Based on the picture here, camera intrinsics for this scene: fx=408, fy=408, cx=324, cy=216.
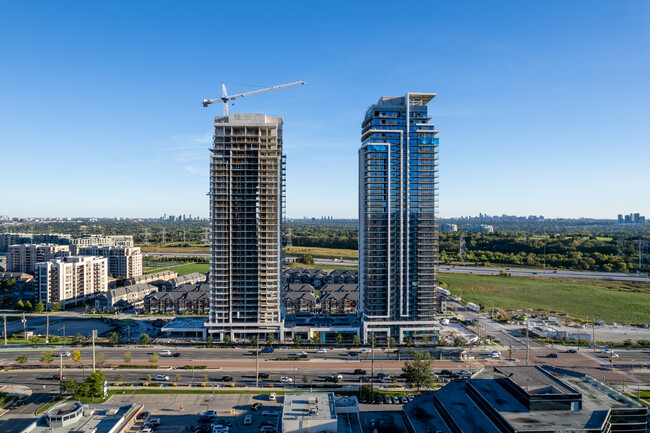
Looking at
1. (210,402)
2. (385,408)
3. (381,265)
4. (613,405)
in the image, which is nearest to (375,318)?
(381,265)

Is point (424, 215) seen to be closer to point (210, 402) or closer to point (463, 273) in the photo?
point (210, 402)

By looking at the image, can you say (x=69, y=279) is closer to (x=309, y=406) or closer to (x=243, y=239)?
(x=243, y=239)

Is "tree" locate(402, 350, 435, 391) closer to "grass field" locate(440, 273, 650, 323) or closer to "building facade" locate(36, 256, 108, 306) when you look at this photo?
"grass field" locate(440, 273, 650, 323)

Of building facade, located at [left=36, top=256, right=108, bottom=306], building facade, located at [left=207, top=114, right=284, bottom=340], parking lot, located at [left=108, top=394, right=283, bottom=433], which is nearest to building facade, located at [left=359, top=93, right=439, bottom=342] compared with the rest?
building facade, located at [left=207, top=114, right=284, bottom=340]

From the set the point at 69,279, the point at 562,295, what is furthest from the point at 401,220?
the point at 69,279

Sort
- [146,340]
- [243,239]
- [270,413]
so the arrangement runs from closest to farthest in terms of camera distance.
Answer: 1. [270,413]
2. [146,340]
3. [243,239]
